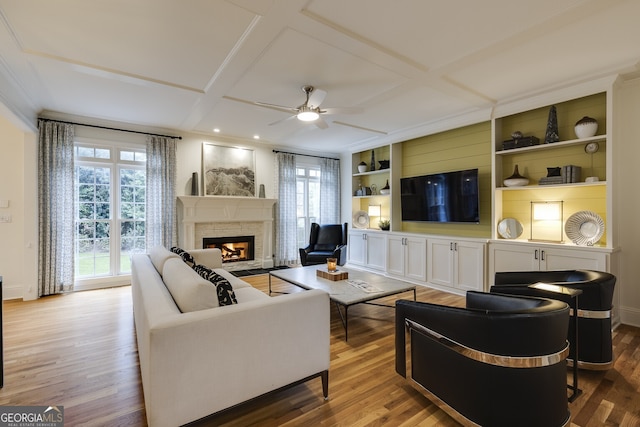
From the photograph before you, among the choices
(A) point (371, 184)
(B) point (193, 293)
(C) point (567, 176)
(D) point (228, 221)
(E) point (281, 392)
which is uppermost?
(A) point (371, 184)

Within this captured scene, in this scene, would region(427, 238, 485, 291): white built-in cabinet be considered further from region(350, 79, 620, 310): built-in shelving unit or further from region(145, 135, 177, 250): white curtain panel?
region(145, 135, 177, 250): white curtain panel

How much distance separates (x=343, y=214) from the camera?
721 centimetres

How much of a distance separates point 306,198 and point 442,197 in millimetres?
3085

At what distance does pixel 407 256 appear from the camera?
527cm

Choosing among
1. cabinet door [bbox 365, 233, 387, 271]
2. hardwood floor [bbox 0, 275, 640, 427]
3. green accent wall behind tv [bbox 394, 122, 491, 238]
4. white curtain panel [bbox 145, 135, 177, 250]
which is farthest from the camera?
cabinet door [bbox 365, 233, 387, 271]

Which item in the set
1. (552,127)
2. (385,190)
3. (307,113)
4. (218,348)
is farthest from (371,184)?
(218,348)

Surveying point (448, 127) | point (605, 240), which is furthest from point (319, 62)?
point (605, 240)

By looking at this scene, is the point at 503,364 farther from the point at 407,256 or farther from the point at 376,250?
the point at 376,250

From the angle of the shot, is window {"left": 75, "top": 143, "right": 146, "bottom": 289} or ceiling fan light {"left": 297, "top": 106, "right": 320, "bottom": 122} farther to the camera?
window {"left": 75, "top": 143, "right": 146, "bottom": 289}

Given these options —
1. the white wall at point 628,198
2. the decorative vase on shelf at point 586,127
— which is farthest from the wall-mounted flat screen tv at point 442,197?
the white wall at point 628,198

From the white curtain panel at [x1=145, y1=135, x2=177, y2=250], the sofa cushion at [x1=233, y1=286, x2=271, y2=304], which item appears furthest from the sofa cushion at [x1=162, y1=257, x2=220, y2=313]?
the white curtain panel at [x1=145, y1=135, x2=177, y2=250]

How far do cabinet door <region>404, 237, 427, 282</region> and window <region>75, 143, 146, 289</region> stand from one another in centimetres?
458

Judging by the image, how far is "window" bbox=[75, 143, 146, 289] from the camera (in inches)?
184

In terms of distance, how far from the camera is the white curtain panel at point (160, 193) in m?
5.00
